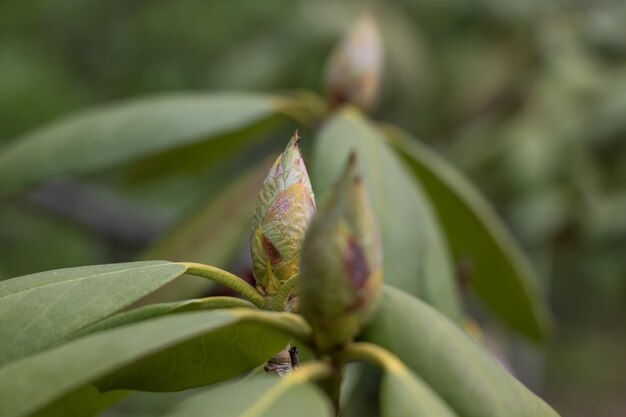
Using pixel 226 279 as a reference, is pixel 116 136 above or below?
above

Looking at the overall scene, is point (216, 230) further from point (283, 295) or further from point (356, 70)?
point (283, 295)

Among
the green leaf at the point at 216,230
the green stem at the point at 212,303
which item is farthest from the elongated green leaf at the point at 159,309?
the green leaf at the point at 216,230

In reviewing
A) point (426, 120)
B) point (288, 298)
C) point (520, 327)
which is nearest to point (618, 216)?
point (426, 120)

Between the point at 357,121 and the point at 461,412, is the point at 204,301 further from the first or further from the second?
the point at 357,121

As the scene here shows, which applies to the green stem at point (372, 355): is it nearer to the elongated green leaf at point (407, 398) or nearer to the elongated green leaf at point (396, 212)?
the elongated green leaf at point (407, 398)

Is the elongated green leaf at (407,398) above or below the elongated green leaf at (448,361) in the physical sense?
below

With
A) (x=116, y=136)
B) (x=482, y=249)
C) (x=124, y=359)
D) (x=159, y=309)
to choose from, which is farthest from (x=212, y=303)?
(x=482, y=249)

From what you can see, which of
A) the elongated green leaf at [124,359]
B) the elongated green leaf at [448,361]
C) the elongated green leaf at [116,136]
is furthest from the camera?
the elongated green leaf at [116,136]
